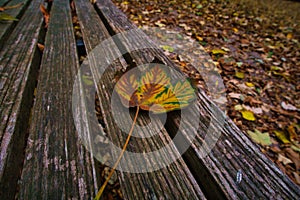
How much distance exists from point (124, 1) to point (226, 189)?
3825mm

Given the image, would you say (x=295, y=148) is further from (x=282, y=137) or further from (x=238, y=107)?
(x=238, y=107)

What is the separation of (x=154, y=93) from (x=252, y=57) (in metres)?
2.37

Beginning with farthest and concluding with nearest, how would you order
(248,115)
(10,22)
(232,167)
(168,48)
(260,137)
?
(168,48), (248,115), (260,137), (10,22), (232,167)

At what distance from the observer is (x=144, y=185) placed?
1.33 ft

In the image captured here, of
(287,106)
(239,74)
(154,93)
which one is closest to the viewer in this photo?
(154,93)

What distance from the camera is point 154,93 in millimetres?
535

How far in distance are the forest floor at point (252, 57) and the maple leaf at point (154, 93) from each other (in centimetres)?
114

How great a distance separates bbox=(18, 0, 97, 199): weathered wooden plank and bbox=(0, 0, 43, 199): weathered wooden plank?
35mm

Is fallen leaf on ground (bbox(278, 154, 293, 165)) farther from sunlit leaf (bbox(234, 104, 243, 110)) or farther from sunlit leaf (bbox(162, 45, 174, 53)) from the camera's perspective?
sunlit leaf (bbox(162, 45, 174, 53))

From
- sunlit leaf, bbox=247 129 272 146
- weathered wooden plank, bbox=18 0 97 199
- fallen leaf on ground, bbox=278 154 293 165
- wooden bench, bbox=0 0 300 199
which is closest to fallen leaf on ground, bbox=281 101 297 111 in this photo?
sunlit leaf, bbox=247 129 272 146

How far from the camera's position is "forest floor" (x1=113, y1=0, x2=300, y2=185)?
57.5 inches

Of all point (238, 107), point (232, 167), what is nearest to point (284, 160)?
point (238, 107)

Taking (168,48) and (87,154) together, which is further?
(168,48)

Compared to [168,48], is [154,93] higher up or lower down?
higher up
